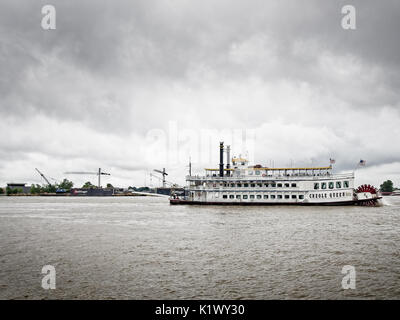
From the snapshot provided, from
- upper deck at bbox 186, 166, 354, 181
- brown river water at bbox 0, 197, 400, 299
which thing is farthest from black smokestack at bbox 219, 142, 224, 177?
brown river water at bbox 0, 197, 400, 299

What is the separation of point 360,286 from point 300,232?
1756 cm

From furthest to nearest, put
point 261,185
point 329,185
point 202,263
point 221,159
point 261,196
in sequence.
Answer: point 221,159 < point 261,185 < point 261,196 < point 329,185 < point 202,263

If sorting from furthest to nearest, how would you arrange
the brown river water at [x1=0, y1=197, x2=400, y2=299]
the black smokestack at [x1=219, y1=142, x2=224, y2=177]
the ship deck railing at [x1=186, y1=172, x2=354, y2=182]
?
1. the black smokestack at [x1=219, y1=142, x2=224, y2=177]
2. the ship deck railing at [x1=186, y1=172, x2=354, y2=182]
3. the brown river water at [x1=0, y1=197, x2=400, y2=299]

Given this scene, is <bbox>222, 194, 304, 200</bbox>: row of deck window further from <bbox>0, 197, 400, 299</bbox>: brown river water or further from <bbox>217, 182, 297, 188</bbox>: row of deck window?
<bbox>0, 197, 400, 299</bbox>: brown river water

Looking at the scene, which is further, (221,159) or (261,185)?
(221,159)

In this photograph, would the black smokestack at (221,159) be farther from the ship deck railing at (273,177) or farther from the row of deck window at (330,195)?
the row of deck window at (330,195)

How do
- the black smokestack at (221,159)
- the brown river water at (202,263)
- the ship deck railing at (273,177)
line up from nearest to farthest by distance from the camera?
the brown river water at (202,263) → the ship deck railing at (273,177) → the black smokestack at (221,159)

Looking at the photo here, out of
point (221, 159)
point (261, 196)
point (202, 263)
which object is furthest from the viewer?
point (221, 159)

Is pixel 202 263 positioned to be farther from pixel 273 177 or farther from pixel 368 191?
pixel 368 191

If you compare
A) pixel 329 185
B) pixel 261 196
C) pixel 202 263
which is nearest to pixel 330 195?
pixel 329 185

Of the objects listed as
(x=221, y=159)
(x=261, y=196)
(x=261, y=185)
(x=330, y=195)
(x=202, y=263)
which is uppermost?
(x=221, y=159)

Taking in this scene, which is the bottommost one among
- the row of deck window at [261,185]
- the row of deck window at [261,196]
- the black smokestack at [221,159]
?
the row of deck window at [261,196]

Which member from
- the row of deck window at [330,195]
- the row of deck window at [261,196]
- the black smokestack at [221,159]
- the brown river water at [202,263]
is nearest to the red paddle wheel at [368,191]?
the row of deck window at [330,195]
